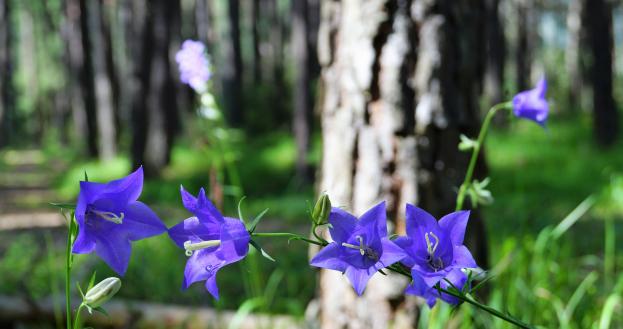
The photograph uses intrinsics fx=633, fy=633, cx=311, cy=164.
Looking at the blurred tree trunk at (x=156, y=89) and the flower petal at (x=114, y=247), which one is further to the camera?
the blurred tree trunk at (x=156, y=89)

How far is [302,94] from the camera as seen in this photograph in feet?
36.2

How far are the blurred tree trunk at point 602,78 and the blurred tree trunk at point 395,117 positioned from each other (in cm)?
930

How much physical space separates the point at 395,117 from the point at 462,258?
1.51 metres

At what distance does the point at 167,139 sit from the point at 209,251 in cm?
1087

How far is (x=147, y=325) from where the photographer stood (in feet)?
10.1

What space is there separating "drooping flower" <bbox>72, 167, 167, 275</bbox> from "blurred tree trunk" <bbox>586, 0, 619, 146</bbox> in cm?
1107

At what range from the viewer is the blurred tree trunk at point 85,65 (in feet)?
48.2

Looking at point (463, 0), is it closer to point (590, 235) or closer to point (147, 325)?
point (147, 325)

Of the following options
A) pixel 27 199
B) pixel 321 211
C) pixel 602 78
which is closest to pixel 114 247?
pixel 321 211

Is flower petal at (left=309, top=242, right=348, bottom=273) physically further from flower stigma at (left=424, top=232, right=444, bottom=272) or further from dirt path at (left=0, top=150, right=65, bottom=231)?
dirt path at (left=0, top=150, right=65, bottom=231)

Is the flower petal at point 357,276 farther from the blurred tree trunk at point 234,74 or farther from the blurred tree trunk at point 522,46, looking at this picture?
the blurred tree trunk at point 522,46

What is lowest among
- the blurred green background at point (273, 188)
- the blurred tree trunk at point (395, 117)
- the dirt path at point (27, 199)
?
the dirt path at point (27, 199)

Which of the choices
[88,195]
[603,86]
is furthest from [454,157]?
[603,86]

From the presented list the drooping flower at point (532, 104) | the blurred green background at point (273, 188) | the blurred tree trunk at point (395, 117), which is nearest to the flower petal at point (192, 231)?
the blurred green background at point (273, 188)
